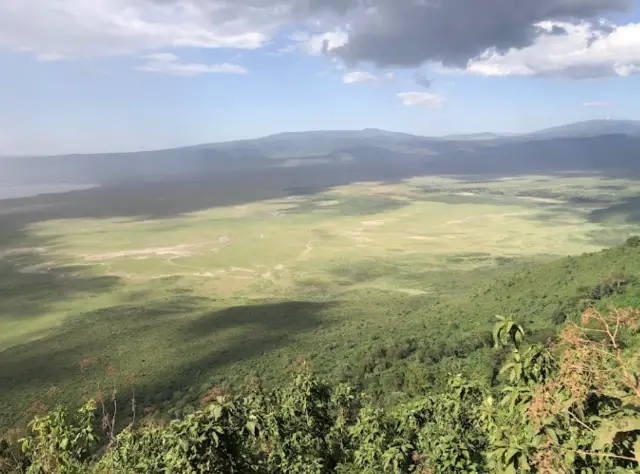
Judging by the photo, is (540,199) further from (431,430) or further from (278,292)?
(431,430)

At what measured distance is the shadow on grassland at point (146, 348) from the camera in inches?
1467

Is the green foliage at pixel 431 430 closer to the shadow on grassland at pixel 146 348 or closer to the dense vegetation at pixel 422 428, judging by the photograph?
the dense vegetation at pixel 422 428

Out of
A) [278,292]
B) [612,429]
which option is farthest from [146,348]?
[612,429]

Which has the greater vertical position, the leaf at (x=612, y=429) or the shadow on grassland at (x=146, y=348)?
the leaf at (x=612, y=429)

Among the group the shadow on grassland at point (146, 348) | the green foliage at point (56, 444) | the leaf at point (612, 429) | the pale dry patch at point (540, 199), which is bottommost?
the pale dry patch at point (540, 199)

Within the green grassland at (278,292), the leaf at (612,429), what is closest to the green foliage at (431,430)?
the leaf at (612,429)

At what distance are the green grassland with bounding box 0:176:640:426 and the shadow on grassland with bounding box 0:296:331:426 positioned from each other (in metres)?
0.24

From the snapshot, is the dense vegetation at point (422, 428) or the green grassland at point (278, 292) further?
the green grassland at point (278, 292)

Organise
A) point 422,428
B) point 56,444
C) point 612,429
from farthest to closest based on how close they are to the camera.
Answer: point 422,428 < point 56,444 < point 612,429

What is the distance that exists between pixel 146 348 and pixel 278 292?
3173cm

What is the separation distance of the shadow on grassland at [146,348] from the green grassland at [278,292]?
237 mm

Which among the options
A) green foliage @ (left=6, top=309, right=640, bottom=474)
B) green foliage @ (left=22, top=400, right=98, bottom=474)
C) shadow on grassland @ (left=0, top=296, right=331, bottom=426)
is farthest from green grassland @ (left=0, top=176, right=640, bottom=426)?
green foliage @ (left=22, top=400, right=98, bottom=474)

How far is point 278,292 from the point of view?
77375mm

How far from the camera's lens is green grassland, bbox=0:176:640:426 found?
38.1m
